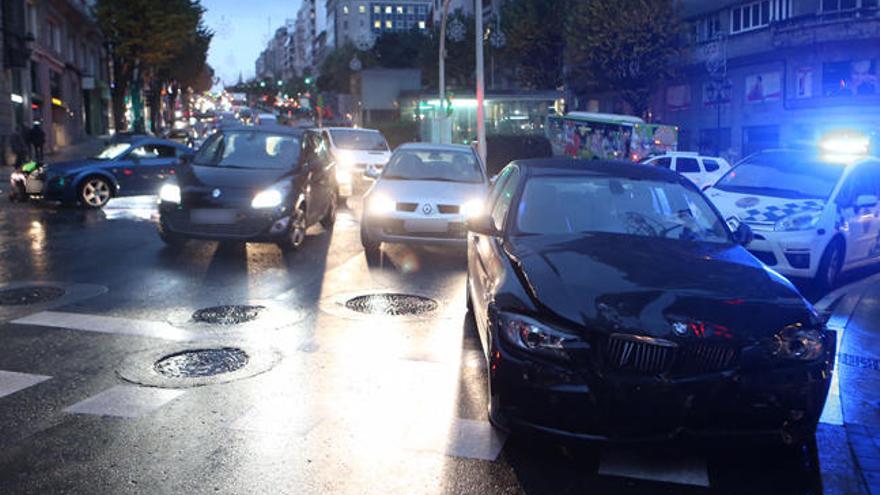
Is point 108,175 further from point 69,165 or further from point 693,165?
point 693,165

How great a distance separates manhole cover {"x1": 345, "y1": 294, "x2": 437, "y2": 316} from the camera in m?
7.64

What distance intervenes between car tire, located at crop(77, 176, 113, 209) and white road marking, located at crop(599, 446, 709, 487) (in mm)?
14435

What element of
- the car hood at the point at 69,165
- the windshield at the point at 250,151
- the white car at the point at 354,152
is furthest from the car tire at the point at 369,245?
the white car at the point at 354,152

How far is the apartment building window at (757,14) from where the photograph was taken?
3512cm

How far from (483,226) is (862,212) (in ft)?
20.9

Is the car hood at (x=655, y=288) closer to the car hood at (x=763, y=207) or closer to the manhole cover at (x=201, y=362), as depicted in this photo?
the manhole cover at (x=201, y=362)

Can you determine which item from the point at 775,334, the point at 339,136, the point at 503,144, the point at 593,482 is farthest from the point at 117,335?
the point at 503,144

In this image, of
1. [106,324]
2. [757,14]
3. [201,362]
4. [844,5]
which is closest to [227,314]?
[106,324]

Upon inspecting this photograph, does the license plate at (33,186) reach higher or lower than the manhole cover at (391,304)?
higher

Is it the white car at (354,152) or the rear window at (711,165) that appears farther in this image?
the rear window at (711,165)

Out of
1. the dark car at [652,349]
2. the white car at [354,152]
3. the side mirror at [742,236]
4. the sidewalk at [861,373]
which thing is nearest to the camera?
the dark car at [652,349]

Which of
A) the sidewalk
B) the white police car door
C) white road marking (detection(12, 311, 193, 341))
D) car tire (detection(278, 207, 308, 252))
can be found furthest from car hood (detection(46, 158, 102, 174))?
the sidewalk

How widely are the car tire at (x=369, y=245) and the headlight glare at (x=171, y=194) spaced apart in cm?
247

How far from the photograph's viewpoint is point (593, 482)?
389 centimetres
